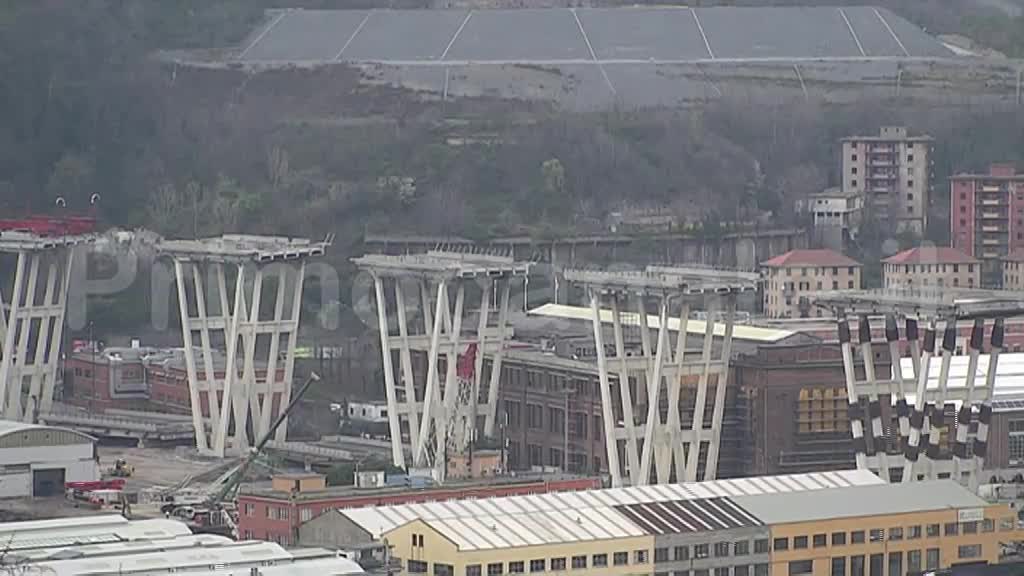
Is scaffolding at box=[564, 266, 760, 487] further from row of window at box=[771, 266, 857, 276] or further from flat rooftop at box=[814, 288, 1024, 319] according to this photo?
row of window at box=[771, 266, 857, 276]

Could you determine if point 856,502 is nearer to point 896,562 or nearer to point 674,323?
point 896,562

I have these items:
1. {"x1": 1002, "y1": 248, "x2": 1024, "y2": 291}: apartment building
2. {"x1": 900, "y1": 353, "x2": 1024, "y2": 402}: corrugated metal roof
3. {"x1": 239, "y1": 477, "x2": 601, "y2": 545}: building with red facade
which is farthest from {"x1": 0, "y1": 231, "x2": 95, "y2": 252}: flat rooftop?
{"x1": 1002, "y1": 248, "x2": 1024, "y2": 291}: apartment building

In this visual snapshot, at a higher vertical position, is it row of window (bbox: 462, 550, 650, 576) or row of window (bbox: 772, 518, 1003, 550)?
row of window (bbox: 772, 518, 1003, 550)

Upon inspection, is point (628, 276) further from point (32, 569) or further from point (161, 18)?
point (161, 18)

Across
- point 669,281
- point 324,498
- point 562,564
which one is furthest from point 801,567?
point 669,281

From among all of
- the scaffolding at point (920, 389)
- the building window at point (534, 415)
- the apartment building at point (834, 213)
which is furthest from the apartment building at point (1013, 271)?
the scaffolding at point (920, 389)
